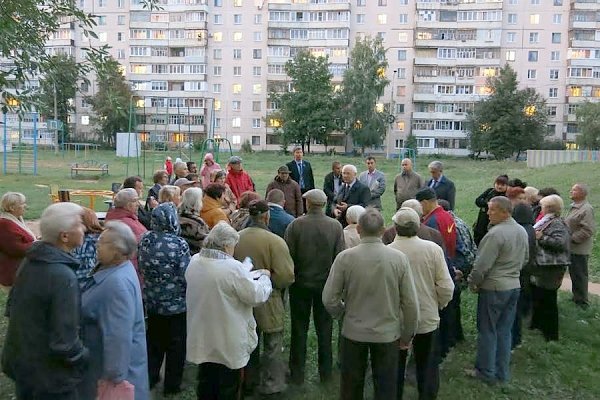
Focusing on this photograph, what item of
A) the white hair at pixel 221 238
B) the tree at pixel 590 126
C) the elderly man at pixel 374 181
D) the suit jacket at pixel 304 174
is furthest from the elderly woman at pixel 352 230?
the tree at pixel 590 126

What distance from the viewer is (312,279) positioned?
546 centimetres

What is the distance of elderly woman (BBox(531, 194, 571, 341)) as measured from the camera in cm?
672

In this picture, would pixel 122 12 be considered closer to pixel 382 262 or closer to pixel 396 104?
pixel 396 104

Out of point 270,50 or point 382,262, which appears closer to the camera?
point 382,262

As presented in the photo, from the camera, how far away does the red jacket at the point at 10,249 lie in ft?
17.4

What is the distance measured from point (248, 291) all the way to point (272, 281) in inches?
33.1

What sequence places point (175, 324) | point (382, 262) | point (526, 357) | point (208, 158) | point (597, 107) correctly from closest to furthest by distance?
point (382, 262) < point (175, 324) < point (526, 357) < point (208, 158) < point (597, 107)

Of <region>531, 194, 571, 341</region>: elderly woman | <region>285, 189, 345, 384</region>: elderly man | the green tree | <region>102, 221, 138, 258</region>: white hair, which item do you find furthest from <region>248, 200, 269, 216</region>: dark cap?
<region>531, 194, 571, 341</region>: elderly woman

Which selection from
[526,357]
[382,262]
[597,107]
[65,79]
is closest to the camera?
[382,262]

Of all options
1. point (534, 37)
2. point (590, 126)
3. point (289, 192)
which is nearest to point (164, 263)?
point (289, 192)

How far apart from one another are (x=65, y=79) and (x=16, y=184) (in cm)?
2001

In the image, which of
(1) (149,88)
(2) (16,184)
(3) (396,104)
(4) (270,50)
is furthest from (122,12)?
(2) (16,184)

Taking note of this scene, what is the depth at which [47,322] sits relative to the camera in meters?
3.12

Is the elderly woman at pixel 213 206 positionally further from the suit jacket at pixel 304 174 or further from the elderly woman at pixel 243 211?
the suit jacket at pixel 304 174
